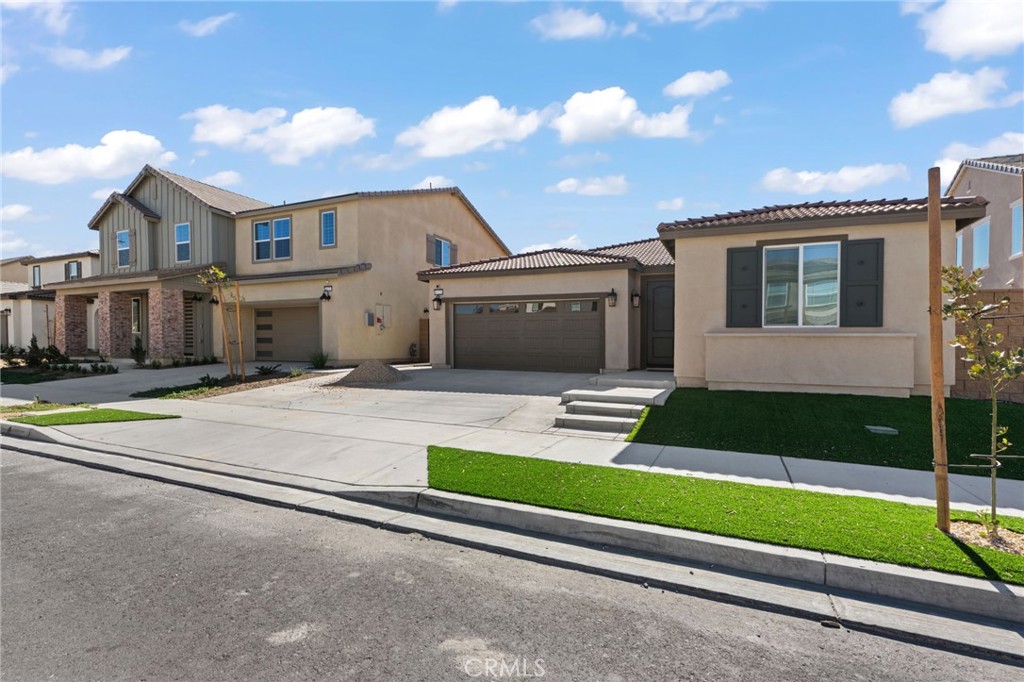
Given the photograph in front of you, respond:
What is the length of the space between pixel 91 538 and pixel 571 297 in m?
12.0

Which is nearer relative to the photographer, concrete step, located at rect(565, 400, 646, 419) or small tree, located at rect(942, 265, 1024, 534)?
small tree, located at rect(942, 265, 1024, 534)

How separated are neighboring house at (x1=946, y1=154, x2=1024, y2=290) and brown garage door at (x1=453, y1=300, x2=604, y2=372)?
436 inches

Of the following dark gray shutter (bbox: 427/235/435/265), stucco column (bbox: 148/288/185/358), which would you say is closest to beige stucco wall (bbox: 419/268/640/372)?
dark gray shutter (bbox: 427/235/435/265)

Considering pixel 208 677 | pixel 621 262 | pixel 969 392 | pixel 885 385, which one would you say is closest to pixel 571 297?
pixel 621 262

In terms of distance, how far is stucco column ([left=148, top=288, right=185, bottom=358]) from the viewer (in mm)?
19172

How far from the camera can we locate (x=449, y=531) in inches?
184

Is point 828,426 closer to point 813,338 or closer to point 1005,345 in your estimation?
point 813,338

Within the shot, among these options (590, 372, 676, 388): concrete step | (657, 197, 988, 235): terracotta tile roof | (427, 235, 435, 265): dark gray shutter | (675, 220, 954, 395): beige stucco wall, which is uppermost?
(427, 235, 435, 265): dark gray shutter

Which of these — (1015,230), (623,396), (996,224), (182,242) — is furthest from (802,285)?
(182,242)

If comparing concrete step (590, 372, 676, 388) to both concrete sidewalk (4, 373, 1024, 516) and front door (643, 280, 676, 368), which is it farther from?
front door (643, 280, 676, 368)

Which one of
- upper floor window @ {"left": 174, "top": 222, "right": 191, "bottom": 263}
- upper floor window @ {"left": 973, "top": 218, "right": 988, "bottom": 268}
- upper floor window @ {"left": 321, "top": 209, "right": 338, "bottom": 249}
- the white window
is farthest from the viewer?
upper floor window @ {"left": 174, "top": 222, "right": 191, "bottom": 263}

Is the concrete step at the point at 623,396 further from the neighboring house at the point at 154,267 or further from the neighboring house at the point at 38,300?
the neighboring house at the point at 38,300

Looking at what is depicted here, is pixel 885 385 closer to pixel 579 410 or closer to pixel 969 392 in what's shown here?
pixel 969 392

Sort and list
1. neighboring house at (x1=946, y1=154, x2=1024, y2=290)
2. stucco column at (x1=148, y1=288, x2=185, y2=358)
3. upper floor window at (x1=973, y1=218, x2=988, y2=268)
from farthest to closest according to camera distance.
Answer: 1. stucco column at (x1=148, y1=288, x2=185, y2=358)
2. upper floor window at (x1=973, y1=218, x2=988, y2=268)
3. neighboring house at (x1=946, y1=154, x2=1024, y2=290)
